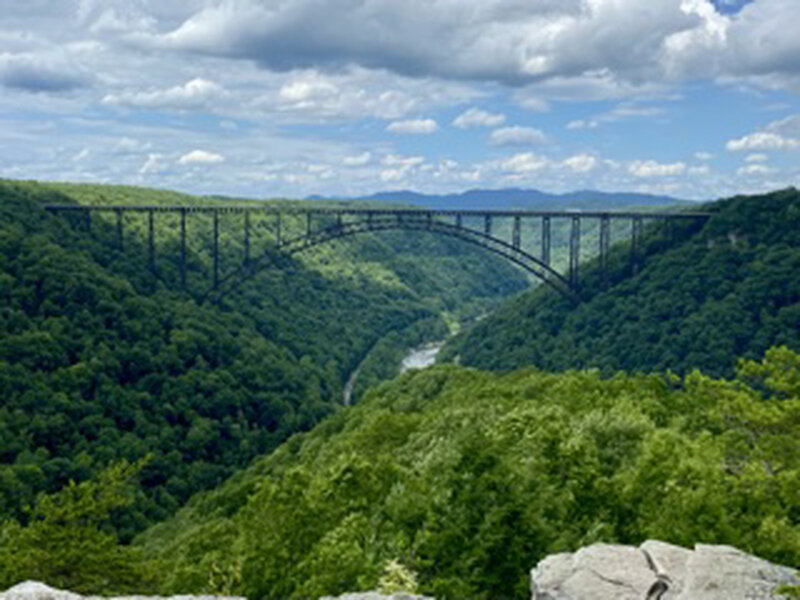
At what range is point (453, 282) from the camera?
18775 cm

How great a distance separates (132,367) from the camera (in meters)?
66.9

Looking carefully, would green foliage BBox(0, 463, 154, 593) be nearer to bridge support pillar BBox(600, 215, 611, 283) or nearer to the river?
the river

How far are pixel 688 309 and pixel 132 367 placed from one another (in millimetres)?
55269

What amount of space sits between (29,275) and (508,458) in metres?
56.1

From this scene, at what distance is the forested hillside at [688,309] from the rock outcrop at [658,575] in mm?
60533

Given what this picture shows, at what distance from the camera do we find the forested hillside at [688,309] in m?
74.9

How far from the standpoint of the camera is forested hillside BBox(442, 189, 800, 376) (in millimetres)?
74938

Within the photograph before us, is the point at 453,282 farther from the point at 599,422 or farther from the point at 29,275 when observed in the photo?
the point at 599,422

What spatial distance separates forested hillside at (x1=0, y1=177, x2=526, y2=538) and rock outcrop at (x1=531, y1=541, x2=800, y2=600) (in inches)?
1609

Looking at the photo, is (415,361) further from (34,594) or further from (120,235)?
(34,594)

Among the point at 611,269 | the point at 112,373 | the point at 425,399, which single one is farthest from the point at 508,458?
the point at 611,269

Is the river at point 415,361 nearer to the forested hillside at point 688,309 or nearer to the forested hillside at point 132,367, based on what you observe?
the forested hillside at point 132,367

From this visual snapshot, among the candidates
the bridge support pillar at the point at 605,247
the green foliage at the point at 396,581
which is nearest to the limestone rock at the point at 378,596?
the green foliage at the point at 396,581

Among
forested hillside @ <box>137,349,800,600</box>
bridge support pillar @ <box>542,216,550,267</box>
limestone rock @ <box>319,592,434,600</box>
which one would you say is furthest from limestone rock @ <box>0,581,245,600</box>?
bridge support pillar @ <box>542,216,550,267</box>
